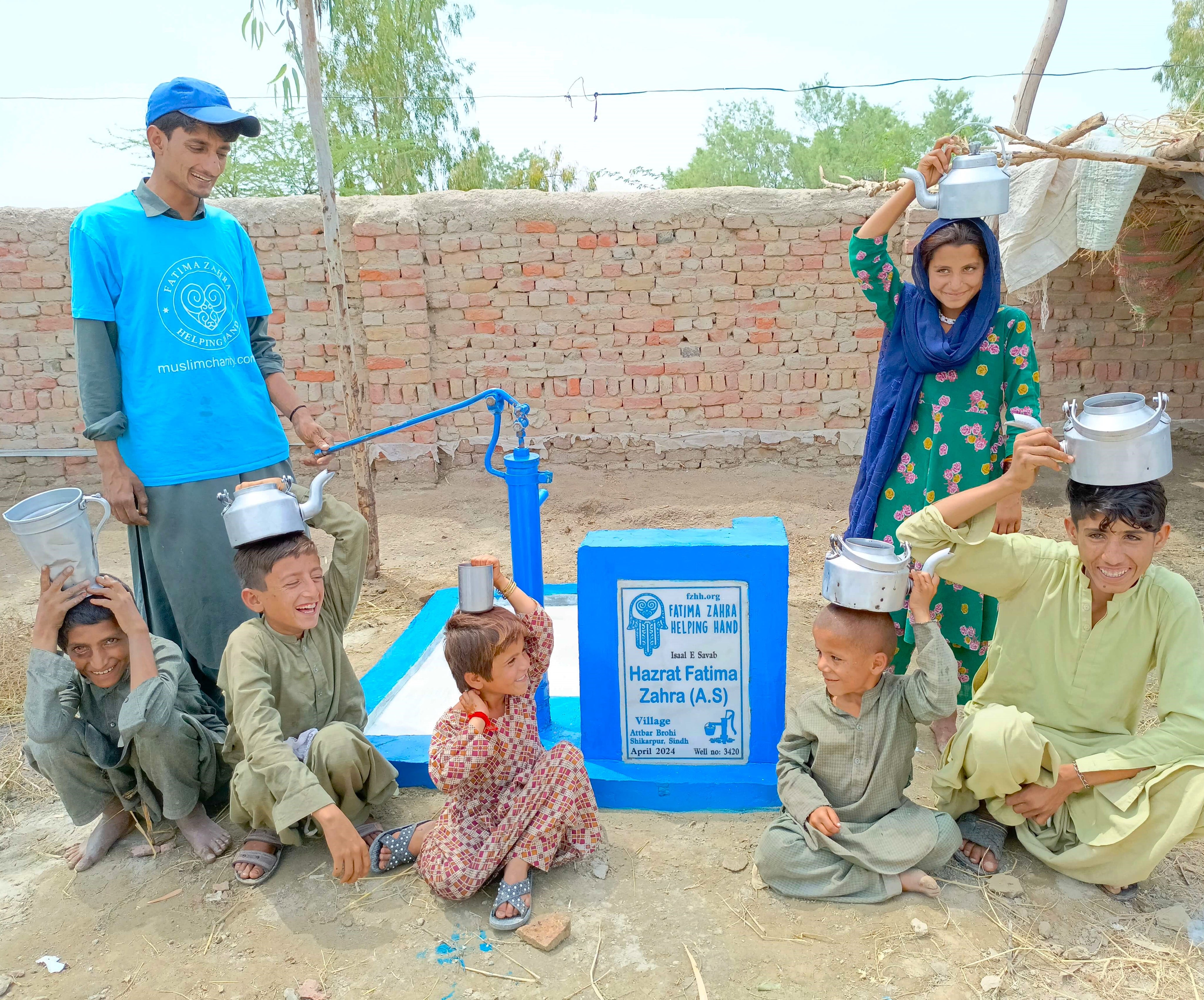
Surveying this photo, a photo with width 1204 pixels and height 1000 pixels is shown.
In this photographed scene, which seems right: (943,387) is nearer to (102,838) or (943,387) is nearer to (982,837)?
(982,837)

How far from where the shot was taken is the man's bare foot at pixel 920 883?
230 cm

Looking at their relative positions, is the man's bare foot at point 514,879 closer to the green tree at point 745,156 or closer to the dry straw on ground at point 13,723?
the dry straw on ground at point 13,723

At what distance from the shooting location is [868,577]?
7.34 ft

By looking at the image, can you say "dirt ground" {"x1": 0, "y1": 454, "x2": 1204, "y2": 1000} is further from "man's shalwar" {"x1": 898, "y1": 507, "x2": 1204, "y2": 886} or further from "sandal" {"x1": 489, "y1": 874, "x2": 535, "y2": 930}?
"man's shalwar" {"x1": 898, "y1": 507, "x2": 1204, "y2": 886}

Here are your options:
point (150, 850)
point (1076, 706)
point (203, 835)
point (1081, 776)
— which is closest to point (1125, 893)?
point (1081, 776)

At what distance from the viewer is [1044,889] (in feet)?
7.72

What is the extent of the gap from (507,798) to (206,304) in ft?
5.98

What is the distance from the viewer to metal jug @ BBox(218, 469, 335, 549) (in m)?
2.51

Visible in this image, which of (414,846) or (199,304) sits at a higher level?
(199,304)

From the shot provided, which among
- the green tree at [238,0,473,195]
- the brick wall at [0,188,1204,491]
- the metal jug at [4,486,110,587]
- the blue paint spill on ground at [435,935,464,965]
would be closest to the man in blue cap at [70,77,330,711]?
the metal jug at [4,486,110,587]

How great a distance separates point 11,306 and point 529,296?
159 inches

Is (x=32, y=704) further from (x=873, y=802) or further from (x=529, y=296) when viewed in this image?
(x=529, y=296)

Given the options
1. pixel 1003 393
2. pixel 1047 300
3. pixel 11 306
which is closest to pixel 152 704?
pixel 1003 393

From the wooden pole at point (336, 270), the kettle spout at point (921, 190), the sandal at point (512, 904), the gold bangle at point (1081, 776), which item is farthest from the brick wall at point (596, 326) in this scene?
the sandal at point (512, 904)
